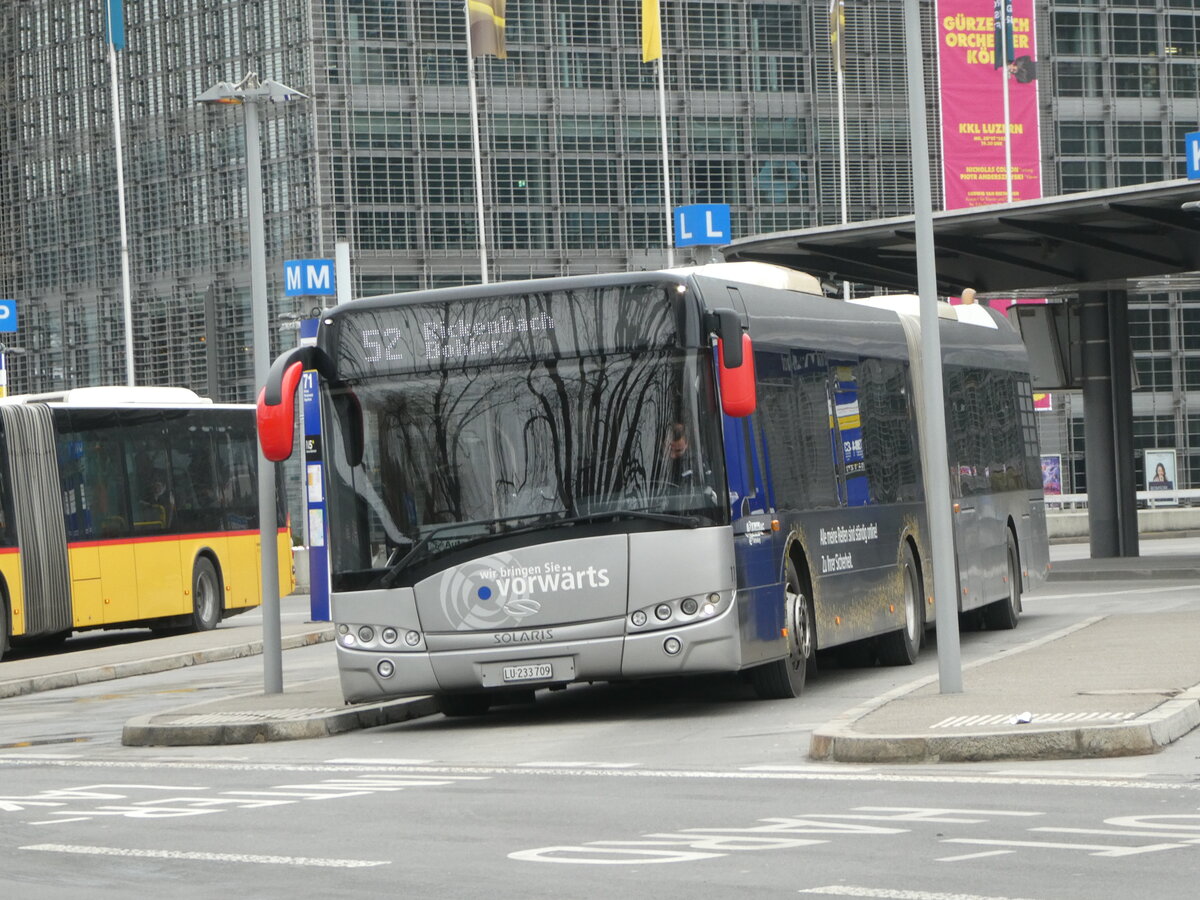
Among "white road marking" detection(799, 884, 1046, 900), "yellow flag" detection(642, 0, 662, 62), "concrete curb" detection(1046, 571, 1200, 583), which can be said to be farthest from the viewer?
"yellow flag" detection(642, 0, 662, 62)

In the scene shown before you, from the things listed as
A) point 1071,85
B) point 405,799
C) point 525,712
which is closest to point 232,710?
point 525,712

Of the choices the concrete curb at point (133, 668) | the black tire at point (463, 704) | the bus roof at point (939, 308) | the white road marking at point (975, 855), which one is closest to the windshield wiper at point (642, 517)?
the black tire at point (463, 704)

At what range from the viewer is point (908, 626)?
63.6 ft

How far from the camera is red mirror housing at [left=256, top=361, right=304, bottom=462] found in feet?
49.4

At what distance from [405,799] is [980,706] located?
12.4ft

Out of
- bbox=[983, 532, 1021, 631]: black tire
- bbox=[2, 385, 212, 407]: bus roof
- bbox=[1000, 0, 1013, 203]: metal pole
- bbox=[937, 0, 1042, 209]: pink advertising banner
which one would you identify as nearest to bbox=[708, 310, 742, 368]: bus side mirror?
bbox=[983, 532, 1021, 631]: black tire

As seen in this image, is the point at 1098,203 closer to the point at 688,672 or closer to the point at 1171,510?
the point at 688,672

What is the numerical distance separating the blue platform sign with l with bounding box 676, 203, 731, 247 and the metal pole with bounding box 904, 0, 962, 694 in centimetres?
1836

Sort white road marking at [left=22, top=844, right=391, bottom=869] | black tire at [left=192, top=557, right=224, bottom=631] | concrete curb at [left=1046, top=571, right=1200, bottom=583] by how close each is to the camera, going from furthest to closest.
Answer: black tire at [left=192, top=557, right=224, bottom=631] → concrete curb at [left=1046, top=571, right=1200, bottom=583] → white road marking at [left=22, top=844, right=391, bottom=869]

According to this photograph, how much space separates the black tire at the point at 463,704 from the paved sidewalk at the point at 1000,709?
23cm

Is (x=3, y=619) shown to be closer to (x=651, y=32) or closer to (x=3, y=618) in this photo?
(x=3, y=618)

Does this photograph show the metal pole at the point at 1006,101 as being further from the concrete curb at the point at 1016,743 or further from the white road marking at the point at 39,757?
the concrete curb at the point at 1016,743

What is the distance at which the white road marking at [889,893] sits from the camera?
767 cm

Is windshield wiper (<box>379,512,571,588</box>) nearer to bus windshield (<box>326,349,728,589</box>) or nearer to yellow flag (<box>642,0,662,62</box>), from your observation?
bus windshield (<box>326,349,728,589</box>)
